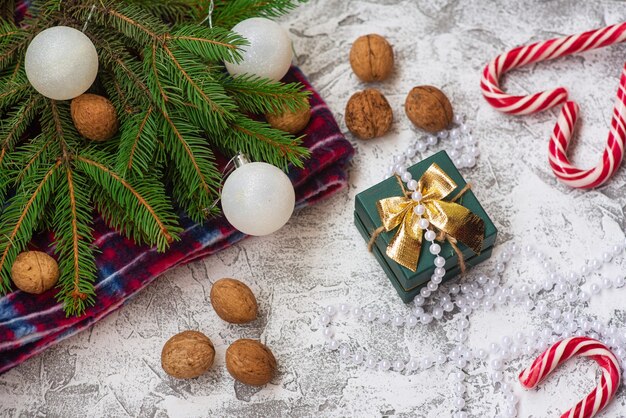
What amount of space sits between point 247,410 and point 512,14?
791 mm

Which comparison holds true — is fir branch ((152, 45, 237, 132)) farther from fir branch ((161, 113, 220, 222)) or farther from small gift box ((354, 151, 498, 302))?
small gift box ((354, 151, 498, 302))

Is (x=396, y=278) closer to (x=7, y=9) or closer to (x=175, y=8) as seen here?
(x=175, y=8)

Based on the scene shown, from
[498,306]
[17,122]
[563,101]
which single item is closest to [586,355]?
[498,306]

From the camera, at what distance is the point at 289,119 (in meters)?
1.05

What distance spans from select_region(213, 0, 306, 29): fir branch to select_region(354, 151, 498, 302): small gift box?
30cm

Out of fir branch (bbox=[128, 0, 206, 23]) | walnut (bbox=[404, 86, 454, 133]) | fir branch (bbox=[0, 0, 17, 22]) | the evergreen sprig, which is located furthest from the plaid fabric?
fir branch (bbox=[0, 0, 17, 22])

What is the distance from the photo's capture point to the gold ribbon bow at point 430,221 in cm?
98

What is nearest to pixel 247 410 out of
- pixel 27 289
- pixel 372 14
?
pixel 27 289

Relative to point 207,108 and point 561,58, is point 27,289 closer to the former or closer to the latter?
point 207,108

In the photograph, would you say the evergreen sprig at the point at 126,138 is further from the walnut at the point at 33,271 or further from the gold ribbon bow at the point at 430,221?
the gold ribbon bow at the point at 430,221

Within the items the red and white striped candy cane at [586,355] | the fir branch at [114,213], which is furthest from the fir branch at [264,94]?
the red and white striped candy cane at [586,355]

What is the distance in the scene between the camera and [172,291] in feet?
3.50

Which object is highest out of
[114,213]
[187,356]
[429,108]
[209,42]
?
[209,42]

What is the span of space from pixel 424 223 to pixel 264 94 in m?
0.29
